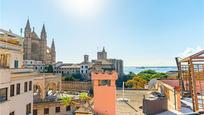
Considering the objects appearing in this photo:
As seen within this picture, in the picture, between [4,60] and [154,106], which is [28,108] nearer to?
[4,60]

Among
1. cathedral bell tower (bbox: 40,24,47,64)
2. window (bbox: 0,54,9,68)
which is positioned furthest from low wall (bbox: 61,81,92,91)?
window (bbox: 0,54,9,68)

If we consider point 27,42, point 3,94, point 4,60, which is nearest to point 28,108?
point 3,94

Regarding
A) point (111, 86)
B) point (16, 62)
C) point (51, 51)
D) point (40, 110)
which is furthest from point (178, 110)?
point (51, 51)

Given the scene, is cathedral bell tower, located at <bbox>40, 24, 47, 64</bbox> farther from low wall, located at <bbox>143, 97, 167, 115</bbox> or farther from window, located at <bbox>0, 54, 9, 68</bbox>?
low wall, located at <bbox>143, 97, 167, 115</bbox>

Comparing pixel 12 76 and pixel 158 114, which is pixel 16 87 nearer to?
pixel 12 76

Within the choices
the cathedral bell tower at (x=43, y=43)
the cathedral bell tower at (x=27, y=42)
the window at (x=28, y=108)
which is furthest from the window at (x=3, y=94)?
→ the cathedral bell tower at (x=43, y=43)

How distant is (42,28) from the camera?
7944 cm

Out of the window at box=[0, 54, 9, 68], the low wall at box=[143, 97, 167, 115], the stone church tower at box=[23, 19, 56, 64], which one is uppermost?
the stone church tower at box=[23, 19, 56, 64]

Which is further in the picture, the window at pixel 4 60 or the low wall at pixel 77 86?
the low wall at pixel 77 86

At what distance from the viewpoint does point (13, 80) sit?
45.8 feet

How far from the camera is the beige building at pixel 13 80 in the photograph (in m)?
12.1

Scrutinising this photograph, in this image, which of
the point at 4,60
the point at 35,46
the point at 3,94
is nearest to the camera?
the point at 3,94

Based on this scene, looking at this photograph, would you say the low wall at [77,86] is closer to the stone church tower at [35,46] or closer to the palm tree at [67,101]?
the palm tree at [67,101]

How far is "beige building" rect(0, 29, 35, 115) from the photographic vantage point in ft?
39.6
